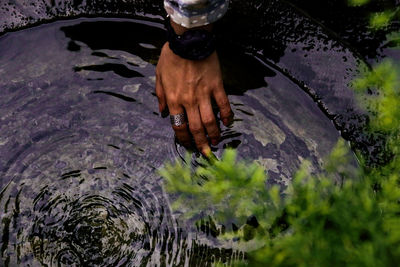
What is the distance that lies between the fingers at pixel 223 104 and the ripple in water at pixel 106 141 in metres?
0.04

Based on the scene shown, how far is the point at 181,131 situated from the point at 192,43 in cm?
26

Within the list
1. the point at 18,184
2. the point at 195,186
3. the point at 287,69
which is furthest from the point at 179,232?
the point at 287,69

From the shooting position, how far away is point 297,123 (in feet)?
4.62

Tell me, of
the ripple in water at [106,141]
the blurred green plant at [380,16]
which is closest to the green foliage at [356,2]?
the blurred green plant at [380,16]

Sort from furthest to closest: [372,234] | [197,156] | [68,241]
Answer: [197,156] → [68,241] → [372,234]

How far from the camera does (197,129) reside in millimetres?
1339

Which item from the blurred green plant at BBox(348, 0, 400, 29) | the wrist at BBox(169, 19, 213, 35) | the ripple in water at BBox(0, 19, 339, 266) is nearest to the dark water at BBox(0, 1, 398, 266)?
the ripple in water at BBox(0, 19, 339, 266)

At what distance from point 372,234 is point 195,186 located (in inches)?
20.7

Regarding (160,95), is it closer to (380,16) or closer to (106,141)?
(106,141)

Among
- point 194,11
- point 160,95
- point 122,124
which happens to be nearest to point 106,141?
point 122,124

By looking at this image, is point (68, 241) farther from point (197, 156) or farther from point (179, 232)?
point (197, 156)

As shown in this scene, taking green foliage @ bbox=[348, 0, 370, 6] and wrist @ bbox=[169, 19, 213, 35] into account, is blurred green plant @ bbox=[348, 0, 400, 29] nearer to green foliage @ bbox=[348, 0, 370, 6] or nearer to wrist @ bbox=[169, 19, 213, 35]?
green foliage @ bbox=[348, 0, 370, 6]

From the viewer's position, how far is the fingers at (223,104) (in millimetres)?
1351

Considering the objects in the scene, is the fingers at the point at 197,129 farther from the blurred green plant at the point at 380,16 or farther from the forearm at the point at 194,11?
the blurred green plant at the point at 380,16
